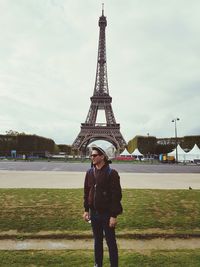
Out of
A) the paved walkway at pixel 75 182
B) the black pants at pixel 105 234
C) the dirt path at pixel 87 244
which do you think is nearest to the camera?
the black pants at pixel 105 234

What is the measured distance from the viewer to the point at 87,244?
5.77 metres

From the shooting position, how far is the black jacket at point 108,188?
392 centimetres

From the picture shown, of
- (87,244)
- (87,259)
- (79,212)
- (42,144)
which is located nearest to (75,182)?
(79,212)

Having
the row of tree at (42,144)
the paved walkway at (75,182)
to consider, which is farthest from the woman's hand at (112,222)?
the row of tree at (42,144)

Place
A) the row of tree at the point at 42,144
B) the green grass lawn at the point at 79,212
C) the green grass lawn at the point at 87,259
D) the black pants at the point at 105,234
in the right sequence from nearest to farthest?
the black pants at the point at 105,234 → the green grass lawn at the point at 87,259 → the green grass lawn at the point at 79,212 → the row of tree at the point at 42,144

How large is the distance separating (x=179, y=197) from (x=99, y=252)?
17.0 feet

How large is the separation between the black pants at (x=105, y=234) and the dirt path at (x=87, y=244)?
139 cm

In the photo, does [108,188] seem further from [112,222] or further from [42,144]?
[42,144]

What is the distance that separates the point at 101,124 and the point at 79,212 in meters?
62.2

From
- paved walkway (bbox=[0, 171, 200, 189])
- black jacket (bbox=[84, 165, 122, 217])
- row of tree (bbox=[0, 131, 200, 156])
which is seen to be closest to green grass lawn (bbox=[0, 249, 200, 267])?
black jacket (bbox=[84, 165, 122, 217])

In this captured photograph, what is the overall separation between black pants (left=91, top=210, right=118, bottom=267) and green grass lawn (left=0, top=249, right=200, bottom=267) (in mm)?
423

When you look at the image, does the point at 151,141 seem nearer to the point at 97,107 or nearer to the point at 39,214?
the point at 97,107

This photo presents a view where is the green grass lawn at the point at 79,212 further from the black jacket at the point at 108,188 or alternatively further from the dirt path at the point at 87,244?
the black jacket at the point at 108,188

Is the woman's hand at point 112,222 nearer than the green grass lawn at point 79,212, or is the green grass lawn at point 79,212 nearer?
the woman's hand at point 112,222
